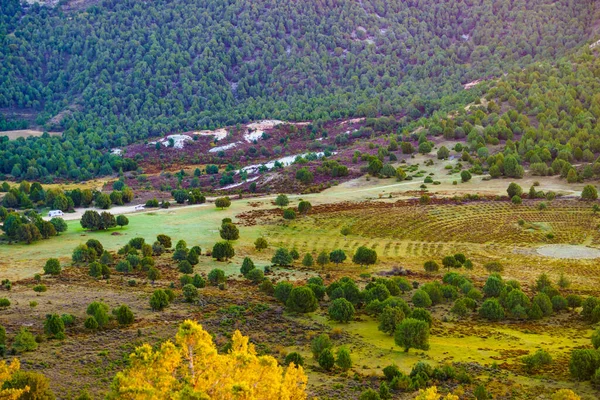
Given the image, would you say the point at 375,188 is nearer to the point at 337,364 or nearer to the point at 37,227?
the point at 37,227

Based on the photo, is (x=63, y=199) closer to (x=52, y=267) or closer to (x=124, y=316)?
(x=52, y=267)

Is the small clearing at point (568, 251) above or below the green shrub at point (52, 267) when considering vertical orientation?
below

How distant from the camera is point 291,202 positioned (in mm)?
103750

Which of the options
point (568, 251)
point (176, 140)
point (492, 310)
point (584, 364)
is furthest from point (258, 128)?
point (584, 364)

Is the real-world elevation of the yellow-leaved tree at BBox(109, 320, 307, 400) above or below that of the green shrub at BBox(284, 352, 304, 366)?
above

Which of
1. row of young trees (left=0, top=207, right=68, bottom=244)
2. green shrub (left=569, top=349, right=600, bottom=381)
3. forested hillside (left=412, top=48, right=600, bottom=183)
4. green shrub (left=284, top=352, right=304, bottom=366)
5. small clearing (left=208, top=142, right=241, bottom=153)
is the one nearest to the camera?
green shrub (left=569, top=349, right=600, bottom=381)

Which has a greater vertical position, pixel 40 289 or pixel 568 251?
pixel 40 289

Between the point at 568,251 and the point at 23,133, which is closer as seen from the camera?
the point at 568,251

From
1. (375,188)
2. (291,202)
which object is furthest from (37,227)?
(375,188)

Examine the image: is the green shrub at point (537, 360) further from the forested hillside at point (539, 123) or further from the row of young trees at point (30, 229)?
the forested hillside at point (539, 123)

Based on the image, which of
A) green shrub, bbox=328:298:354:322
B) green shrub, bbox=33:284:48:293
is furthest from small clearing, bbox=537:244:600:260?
green shrub, bbox=33:284:48:293

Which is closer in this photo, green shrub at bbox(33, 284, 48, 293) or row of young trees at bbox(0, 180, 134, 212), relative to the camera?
green shrub at bbox(33, 284, 48, 293)

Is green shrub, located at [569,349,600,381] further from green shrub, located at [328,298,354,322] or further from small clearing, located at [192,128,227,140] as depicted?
small clearing, located at [192,128,227,140]

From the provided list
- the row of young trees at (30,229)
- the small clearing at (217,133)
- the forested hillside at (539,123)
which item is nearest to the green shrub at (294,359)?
the row of young trees at (30,229)
